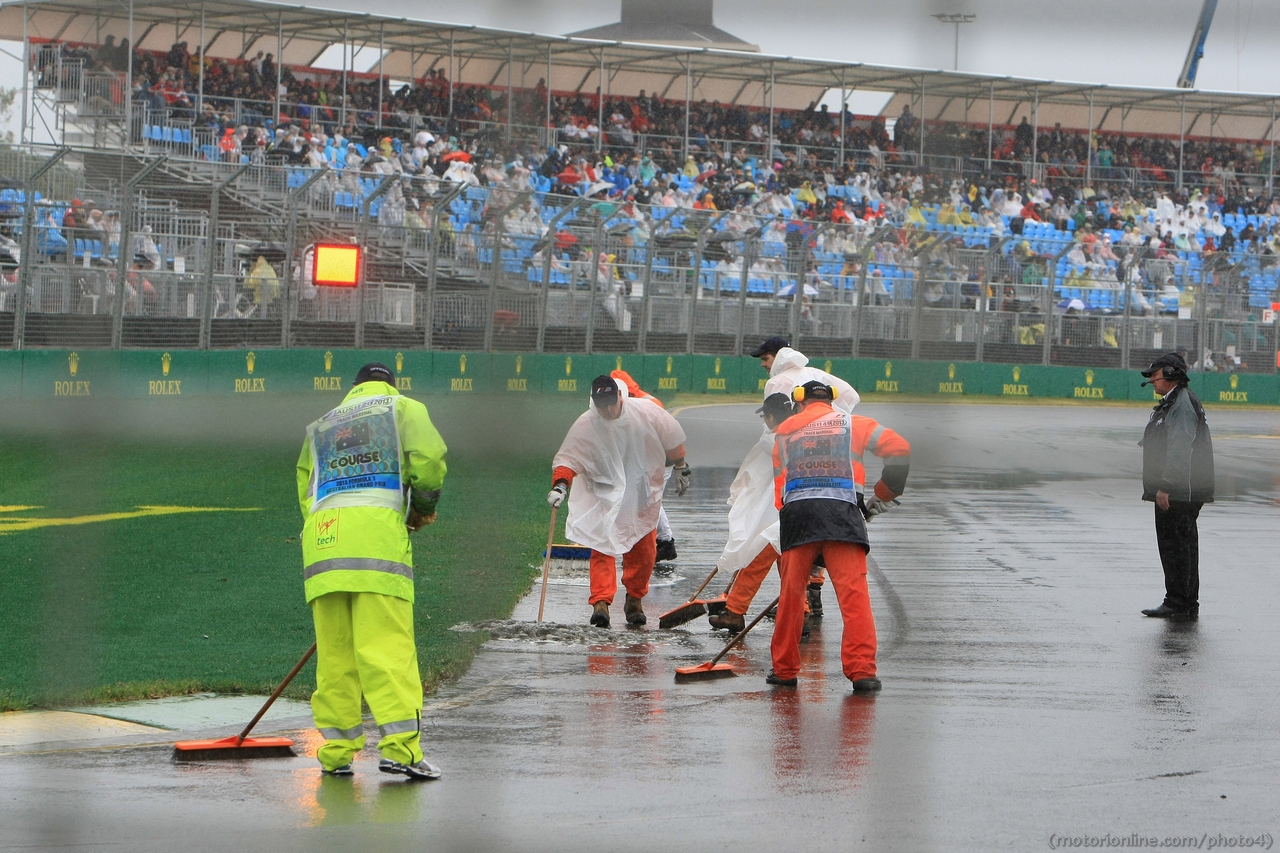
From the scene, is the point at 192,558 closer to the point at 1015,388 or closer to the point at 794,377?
the point at 794,377

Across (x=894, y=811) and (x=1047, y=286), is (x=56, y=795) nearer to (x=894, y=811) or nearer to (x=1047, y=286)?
(x=894, y=811)

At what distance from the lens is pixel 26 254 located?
17.3 metres

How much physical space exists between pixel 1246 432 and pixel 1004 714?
71.5ft

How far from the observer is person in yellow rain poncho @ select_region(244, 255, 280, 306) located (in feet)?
72.0

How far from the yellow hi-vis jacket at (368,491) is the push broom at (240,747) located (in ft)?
1.34

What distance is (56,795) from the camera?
5.13 metres

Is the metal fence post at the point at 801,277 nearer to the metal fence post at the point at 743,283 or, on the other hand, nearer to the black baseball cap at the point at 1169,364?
the metal fence post at the point at 743,283

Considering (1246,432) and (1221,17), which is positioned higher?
(1221,17)

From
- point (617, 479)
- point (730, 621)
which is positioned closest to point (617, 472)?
point (617, 479)

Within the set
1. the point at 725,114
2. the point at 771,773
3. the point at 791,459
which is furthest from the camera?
the point at 725,114

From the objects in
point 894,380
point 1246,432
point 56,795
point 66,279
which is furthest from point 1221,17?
point 1246,432

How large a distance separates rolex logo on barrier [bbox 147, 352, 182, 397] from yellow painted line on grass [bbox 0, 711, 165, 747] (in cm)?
1367

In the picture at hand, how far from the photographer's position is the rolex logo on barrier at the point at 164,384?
19.5 m

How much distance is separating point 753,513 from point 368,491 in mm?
4041
